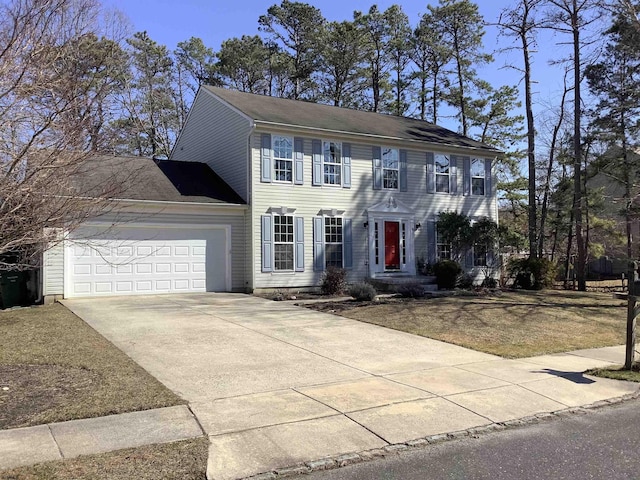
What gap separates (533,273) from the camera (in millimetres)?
20906

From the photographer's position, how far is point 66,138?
618 cm

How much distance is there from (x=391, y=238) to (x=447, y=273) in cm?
252

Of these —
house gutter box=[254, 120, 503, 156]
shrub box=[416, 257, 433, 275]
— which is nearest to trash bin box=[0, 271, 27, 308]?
house gutter box=[254, 120, 503, 156]

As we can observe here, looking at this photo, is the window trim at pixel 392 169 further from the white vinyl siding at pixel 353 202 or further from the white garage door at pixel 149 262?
the white garage door at pixel 149 262

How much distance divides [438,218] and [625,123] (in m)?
9.23

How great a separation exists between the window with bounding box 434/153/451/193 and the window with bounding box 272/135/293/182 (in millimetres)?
6711

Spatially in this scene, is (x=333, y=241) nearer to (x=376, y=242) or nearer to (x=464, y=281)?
(x=376, y=242)

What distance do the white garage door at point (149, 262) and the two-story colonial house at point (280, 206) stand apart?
32 mm

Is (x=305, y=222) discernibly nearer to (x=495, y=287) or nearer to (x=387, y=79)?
(x=495, y=287)

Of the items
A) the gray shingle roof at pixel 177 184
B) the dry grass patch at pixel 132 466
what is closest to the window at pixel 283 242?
the gray shingle roof at pixel 177 184

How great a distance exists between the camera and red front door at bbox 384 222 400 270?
65.9 ft

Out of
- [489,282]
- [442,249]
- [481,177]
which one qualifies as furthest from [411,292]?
[481,177]

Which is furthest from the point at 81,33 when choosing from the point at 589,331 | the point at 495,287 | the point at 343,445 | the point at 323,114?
the point at 495,287

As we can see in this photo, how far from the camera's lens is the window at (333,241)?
18.9 m
